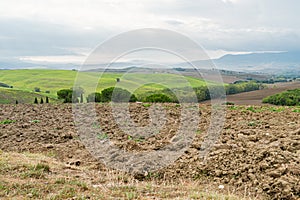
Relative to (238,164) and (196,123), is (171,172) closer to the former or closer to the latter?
(238,164)

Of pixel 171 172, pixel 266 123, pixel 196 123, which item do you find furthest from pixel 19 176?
pixel 266 123

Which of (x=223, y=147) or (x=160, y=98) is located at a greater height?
(x=223, y=147)

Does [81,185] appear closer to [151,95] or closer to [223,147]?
[223,147]

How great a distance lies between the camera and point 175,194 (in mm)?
6059

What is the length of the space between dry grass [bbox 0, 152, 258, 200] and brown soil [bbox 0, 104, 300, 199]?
0.57m

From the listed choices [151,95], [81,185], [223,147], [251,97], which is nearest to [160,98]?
[151,95]

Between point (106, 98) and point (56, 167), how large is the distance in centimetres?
2188

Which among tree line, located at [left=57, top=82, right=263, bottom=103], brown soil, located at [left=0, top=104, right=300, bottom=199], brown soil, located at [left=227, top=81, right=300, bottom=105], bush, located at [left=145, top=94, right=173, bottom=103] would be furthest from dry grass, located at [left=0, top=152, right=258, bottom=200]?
brown soil, located at [left=227, top=81, right=300, bottom=105]

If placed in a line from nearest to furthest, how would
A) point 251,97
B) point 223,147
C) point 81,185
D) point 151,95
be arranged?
point 81,185
point 223,147
point 151,95
point 251,97

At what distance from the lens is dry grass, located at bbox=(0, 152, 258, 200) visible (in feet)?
19.2

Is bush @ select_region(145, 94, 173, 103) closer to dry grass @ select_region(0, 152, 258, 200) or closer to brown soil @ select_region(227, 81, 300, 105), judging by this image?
brown soil @ select_region(227, 81, 300, 105)

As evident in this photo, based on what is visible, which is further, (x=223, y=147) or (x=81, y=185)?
(x=223, y=147)

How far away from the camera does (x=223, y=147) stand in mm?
8422

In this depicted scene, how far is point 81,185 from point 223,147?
382 centimetres
